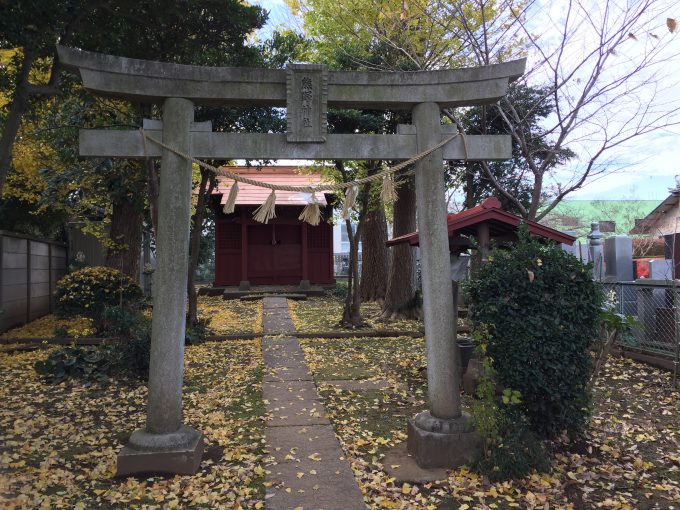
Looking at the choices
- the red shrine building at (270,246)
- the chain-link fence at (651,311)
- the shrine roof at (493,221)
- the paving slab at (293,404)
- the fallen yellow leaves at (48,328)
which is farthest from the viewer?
the red shrine building at (270,246)

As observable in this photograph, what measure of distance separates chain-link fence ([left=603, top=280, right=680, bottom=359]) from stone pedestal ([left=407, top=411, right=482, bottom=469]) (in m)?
4.76

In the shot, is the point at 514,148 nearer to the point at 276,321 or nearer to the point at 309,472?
the point at 276,321

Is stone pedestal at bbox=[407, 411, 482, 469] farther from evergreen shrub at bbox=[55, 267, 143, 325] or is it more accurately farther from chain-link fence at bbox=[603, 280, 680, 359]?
evergreen shrub at bbox=[55, 267, 143, 325]

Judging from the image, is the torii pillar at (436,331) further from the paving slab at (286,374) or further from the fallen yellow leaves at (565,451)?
the paving slab at (286,374)

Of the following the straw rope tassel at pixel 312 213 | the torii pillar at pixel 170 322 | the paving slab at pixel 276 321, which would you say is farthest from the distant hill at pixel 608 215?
the torii pillar at pixel 170 322

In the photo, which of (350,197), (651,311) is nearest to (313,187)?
(350,197)

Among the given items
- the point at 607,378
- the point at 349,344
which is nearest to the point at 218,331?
the point at 349,344

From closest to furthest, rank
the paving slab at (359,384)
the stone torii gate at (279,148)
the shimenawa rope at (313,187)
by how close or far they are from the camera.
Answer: the stone torii gate at (279,148) < the shimenawa rope at (313,187) < the paving slab at (359,384)

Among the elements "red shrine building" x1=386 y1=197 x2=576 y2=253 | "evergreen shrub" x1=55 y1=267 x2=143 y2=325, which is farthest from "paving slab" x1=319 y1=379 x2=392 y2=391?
"evergreen shrub" x1=55 y1=267 x2=143 y2=325

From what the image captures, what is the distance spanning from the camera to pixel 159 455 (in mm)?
4414

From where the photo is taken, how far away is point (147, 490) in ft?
13.6

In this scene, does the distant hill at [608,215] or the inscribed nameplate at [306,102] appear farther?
the distant hill at [608,215]

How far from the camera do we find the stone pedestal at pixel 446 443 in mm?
4633

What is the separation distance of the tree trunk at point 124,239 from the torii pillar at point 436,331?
11.4 meters
